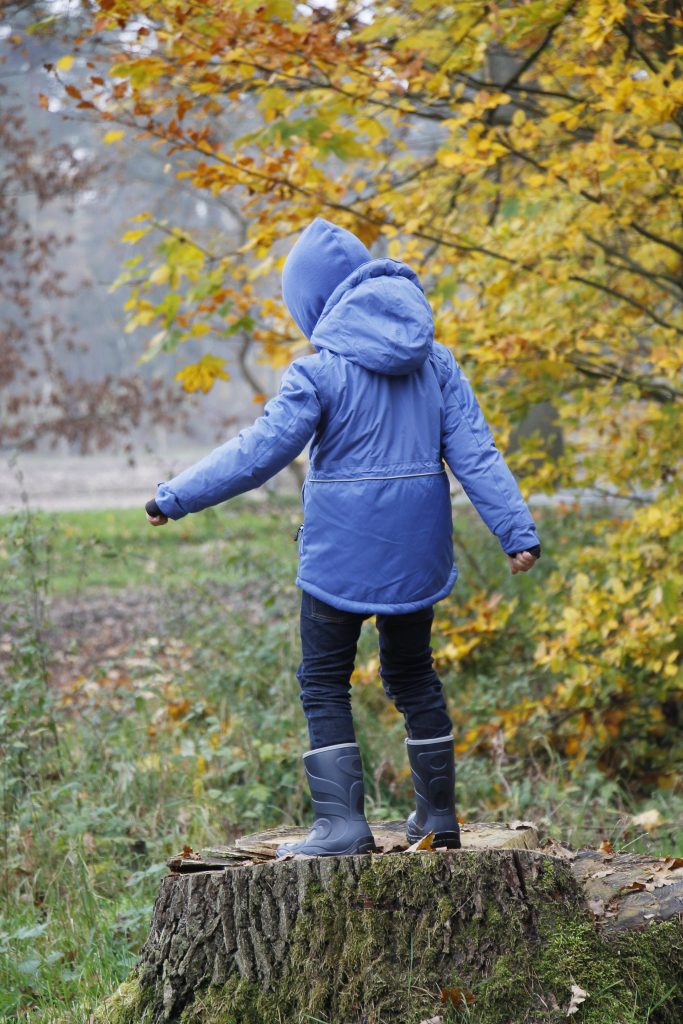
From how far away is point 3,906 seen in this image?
3545 mm

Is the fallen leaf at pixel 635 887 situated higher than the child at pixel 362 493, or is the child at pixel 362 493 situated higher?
the child at pixel 362 493

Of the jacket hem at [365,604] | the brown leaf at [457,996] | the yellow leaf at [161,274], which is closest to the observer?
the brown leaf at [457,996]

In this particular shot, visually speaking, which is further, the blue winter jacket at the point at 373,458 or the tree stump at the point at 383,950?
the blue winter jacket at the point at 373,458

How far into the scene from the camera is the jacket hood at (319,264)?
304 cm

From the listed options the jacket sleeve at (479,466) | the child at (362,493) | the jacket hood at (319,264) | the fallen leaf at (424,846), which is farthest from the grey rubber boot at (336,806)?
the jacket hood at (319,264)

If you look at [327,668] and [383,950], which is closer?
[383,950]

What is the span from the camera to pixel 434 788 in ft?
9.96

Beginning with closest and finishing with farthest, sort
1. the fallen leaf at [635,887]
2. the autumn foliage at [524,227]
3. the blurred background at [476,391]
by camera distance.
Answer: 1. the fallen leaf at [635,887]
2. the blurred background at [476,391]
3. the autumn foliage at [524,227]

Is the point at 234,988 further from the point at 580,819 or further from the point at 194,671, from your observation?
the point at 194,671

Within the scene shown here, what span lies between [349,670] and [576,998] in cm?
101

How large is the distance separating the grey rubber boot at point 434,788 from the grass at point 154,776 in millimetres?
1009

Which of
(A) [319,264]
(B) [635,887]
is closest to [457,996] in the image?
(B) [635,887]

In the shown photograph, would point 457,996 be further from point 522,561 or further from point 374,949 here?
point 522,561

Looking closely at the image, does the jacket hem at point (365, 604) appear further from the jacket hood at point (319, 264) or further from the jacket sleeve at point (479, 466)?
the jacket hood at point (319, 264)
